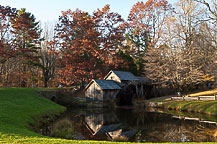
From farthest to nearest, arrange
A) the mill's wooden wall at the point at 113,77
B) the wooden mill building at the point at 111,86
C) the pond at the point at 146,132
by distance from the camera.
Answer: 1. the mill's wooden wall at the point at 113,77
2. the wooden mill building at the point at 111,86
3. the pond at the point at 146,132

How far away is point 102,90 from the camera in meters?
32.3

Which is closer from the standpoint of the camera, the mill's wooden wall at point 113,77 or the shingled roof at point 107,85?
the shingled roof at point 107,85

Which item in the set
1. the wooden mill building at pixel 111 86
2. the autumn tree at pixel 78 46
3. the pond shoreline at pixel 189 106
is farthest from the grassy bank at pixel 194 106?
the autumn tree at pixel 78 46

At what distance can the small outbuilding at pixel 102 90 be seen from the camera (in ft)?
106

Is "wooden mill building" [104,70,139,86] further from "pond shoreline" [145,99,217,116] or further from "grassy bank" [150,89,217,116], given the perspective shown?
"grassy bank" [150,89,217,116]

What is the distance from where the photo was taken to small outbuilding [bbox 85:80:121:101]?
32.4 m

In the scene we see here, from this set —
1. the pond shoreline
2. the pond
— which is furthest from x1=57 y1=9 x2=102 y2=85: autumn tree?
the pond

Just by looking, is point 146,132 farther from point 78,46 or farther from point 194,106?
point 78,46

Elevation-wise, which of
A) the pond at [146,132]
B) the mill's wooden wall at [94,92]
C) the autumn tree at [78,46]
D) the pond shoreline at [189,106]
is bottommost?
the pond at [146,132]

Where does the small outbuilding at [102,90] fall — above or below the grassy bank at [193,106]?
above

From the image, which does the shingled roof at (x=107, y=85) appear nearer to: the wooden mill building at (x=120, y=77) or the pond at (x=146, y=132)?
the wooden mill building at (x=120, y=77)

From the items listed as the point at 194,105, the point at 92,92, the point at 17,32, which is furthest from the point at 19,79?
the point at 194,105

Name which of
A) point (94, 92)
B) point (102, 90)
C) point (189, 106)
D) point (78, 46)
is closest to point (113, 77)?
point (102, 90)

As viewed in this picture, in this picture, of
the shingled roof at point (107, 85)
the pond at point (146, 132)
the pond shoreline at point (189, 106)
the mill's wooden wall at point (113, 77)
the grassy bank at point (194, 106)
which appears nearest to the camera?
the pond at point (146, 132)
